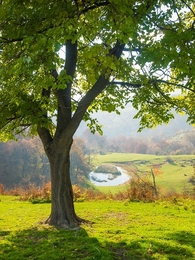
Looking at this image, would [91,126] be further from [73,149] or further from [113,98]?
[73,149]

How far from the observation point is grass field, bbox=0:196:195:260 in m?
6.65

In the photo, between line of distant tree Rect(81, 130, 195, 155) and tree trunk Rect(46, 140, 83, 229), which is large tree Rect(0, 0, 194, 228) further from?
line of distant tree Rect(81, 130, 195, 155)

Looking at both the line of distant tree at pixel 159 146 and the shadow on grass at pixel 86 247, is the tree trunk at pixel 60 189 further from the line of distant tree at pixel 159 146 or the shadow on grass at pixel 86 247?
the line of distant tree at pixel 159 146

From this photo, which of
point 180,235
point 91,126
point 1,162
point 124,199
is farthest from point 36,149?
point 180,235

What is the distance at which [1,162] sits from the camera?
66125 millimetres

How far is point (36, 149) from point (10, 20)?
6779 centimetres

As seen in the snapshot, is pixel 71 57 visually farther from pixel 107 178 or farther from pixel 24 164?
pixel 107 178

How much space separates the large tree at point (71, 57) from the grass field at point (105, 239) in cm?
116

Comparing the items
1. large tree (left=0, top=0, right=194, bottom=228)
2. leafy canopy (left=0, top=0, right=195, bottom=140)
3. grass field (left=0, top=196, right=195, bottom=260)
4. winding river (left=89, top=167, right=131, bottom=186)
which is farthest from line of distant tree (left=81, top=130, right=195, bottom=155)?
leafy canopy (left=0, top=0, right=195, bottom=140)

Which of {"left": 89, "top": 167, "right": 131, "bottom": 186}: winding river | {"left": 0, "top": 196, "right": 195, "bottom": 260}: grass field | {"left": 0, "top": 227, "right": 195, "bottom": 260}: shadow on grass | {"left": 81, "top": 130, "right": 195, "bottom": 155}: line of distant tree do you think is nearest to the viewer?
{"left": 0, "top": 227, "right": 195, "bottom": 260}: shadow on grass

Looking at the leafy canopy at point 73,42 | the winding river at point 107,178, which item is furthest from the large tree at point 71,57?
the winding river at point 107,178

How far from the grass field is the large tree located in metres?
1.16

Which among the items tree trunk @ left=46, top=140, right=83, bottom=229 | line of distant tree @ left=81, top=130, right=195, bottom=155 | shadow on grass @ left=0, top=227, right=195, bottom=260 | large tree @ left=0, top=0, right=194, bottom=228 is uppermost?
line of distant tree @ left=81, top=130, right=195, bottom=155

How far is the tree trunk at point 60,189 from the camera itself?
964 centimetres
